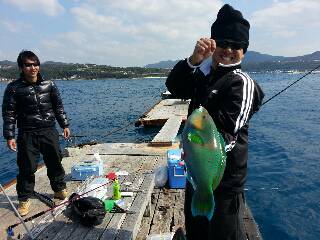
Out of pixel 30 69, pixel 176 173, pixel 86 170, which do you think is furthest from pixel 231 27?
pixel 86 170

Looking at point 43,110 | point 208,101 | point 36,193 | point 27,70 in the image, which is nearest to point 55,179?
point 36,193

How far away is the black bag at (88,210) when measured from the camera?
4.68m

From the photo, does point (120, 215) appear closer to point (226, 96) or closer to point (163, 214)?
point (163, 214)

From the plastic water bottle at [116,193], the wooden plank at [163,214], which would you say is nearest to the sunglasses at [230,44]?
the plastic water bottle at [116,193]

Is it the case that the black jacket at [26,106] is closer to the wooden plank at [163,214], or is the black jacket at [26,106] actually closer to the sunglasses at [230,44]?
the wooden plank at [163,214]

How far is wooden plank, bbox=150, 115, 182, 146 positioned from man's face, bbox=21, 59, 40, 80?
16.1 feet

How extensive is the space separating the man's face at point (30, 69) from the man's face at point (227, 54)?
4.22 metres

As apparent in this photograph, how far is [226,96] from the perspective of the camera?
9.68 ft

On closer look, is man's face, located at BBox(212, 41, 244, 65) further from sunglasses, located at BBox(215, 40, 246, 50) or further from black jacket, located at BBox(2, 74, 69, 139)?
black jacket, located at BBox(2, 74, 69, 139)

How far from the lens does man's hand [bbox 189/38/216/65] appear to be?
279 cm

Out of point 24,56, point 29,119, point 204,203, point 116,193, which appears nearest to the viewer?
point 204,203

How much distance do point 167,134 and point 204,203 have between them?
42.3 ft

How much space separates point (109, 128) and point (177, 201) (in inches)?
834

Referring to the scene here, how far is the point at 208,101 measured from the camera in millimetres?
3068
